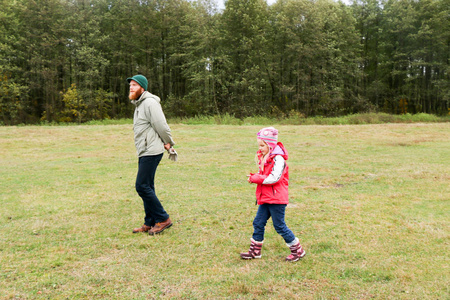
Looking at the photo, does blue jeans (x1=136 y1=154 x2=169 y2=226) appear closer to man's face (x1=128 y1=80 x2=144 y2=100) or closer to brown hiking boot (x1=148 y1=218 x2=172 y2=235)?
brown hiking boot (x1=148 y1=218 x2=172 y2=235)

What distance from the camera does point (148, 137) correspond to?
559 cm

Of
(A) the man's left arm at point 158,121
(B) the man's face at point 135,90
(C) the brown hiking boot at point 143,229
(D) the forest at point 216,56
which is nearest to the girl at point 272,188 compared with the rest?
(A) the man's left arm at point 158,121

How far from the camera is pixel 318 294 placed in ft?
12.3

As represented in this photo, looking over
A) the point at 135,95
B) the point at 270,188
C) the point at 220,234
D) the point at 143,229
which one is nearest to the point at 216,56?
the point at 135,95

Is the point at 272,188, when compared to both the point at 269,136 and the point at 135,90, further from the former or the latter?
the point at 135,90

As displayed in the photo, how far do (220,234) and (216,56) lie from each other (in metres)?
38.5

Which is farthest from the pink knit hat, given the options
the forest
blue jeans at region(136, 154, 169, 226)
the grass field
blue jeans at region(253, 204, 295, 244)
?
the forest

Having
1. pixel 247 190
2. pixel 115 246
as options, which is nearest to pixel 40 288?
pixel 115 246

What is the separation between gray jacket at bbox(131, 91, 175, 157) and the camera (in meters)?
5.54

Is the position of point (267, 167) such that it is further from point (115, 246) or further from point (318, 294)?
point (115, 246)

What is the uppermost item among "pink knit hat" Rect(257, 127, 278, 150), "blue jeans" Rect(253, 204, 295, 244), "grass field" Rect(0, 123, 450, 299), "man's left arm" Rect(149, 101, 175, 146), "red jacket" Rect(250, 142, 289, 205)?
"man's left arm" Rect(149, 101, 175, 146)

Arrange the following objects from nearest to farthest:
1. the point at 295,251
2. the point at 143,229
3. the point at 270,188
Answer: the point at 270,188 < the point at 295,251 < the point at 143,229

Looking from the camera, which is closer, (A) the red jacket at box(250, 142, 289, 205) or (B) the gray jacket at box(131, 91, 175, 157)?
(A) the red jacket at box(250, 142, 289, 205)

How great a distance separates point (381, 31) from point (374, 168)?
135 ft
